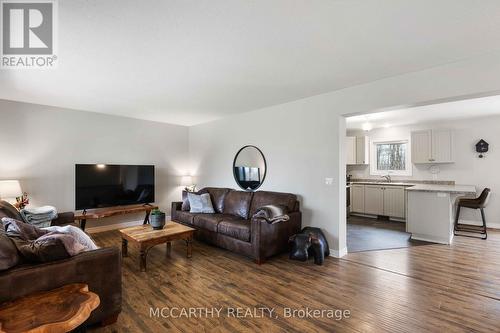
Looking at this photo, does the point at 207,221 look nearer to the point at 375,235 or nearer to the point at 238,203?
the point at 238,203

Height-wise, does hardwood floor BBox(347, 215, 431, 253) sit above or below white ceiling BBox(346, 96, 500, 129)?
below

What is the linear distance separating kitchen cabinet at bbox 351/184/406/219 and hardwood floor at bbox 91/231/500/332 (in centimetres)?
204

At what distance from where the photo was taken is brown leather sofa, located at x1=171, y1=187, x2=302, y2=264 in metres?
3.29

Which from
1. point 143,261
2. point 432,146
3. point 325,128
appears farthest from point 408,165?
point 143,261

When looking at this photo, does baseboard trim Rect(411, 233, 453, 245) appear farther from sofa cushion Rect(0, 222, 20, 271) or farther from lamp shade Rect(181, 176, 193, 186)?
sofa cushion Rect(0, 222, 20, 271)

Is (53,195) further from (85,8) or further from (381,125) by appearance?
(381,125)


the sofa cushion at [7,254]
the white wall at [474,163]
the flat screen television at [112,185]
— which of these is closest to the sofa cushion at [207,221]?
the flat screen television at [112,185]

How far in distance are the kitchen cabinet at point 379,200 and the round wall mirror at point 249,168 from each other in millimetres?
3336

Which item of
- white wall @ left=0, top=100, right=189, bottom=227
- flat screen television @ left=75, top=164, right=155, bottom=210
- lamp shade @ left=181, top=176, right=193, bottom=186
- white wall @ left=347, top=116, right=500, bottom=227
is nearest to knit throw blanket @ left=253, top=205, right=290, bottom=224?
flat screen television @ left=75, top=164, right=155, bottom=210

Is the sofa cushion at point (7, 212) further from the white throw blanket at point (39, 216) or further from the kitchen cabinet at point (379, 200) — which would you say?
the kitchen cabinet at point (379, 200)

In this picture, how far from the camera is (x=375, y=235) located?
4680mm

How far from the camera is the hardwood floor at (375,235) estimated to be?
4.02 metres

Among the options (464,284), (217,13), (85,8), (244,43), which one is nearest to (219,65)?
(244,43)

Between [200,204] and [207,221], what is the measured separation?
0.65 meters
